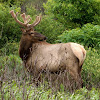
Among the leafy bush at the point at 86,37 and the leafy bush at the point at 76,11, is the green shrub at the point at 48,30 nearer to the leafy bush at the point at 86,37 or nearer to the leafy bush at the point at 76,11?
the leafy bush at the point at 86,37

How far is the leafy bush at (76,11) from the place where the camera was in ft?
47.4

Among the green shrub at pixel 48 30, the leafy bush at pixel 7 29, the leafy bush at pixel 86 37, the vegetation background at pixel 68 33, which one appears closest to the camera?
the vegetation background at pixel 68 33

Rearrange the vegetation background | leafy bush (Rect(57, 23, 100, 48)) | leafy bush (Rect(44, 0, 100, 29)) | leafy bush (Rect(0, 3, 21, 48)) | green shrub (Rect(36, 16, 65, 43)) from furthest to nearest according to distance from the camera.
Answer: leafy bush (Rect(44, 0, 100, 29))
green shrub (Rect(36, 16, 65, 43))
leafy bush (Rect(0, 3, 21, 48))
leafy bush (Rect(57, 23, 100, 48))
the vegetation background

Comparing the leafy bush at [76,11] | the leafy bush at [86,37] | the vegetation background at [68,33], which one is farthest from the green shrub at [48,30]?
the leafy bush at [76,11]

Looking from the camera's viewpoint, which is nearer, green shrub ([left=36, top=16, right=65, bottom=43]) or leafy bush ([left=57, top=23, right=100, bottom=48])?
leafy bush ([left=57, top=23, right=100, bottom=48])

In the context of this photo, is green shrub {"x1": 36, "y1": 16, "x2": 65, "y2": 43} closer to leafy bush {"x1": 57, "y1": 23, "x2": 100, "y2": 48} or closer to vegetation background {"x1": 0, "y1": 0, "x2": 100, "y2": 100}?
vegetation background {"x1": 0, "y1": 0, "x2": 100, "y2": 100}

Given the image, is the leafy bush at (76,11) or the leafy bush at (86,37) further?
the leafy bush at (76,11)

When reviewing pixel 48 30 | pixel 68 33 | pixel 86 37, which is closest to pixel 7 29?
pixel 48 30

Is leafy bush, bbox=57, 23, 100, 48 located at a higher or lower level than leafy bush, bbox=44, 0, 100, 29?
lower

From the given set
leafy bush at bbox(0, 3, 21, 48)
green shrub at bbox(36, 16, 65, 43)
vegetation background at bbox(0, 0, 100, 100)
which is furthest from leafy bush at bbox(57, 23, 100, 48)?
leafy bush at bbox(0, 3, 21, 48)

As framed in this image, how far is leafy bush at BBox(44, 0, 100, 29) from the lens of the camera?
1444cm

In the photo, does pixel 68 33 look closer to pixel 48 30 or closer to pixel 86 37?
pixel 86 37

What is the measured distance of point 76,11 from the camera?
568 inches

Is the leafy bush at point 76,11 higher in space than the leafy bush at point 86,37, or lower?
higher
